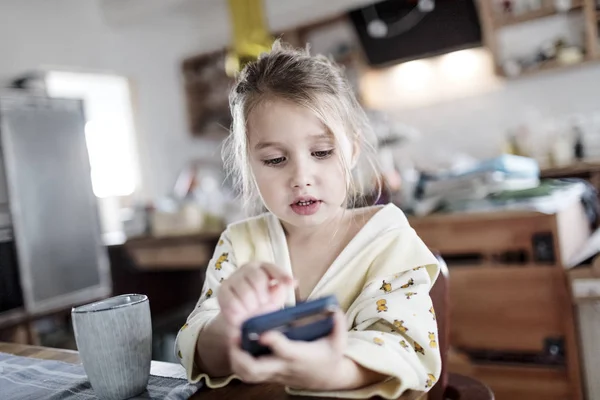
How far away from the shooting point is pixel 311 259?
745 millimetres

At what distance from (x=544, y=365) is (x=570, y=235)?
0.44 m

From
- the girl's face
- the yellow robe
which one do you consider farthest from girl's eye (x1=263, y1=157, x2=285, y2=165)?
the yellow robe

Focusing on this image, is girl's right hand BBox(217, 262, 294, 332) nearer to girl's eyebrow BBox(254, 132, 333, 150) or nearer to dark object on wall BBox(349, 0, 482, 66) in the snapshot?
girl's eyebrow BBox(254, 132, 333, 150)

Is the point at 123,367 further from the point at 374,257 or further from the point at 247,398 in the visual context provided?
the point at 374,257

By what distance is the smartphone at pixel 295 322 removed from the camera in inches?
16.2

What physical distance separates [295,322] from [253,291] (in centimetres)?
7

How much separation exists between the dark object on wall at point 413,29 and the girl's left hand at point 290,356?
3176mm

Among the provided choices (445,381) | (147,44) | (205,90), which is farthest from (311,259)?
(147,44)

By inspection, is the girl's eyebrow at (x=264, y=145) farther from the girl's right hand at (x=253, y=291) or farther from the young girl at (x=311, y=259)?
the girl's right hand at (x=253, y=291)

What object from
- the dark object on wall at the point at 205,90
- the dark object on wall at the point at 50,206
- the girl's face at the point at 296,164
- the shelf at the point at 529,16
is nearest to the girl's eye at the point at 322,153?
the girl's face at the point at 296,164

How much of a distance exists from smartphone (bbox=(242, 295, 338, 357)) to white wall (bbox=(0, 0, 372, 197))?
3.70m

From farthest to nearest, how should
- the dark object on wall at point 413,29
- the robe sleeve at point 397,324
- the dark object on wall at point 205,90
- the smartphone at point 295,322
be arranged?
the dark object on wall at point 205,90 < the dark object on wall at point 413,29 < the robe sleeve at point 397,324 < the smartphone at point 295,322

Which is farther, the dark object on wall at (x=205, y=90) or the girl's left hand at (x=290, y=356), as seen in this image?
the dark object on wall at (x=205, y=90)

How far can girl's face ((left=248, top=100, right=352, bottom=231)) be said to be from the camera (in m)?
0.66
